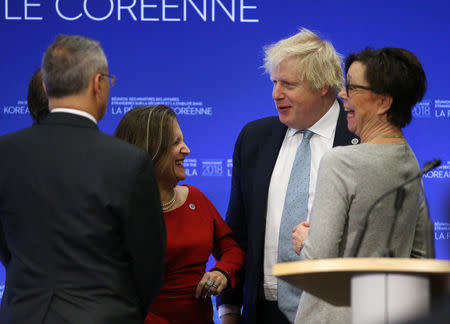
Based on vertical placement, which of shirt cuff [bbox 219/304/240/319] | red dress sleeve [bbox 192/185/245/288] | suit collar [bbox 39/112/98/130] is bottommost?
shirt cuff [bbox 219/304/240/319]

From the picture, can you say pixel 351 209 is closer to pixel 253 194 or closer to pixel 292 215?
pixel 292 215

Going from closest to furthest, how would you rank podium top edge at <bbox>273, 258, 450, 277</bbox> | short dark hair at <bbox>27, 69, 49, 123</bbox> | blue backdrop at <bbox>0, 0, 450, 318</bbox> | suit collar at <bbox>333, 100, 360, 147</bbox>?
podium top edge at <bbox>273, 258, 450, 277</bbox>, short dark hair at <bbox>27, 69, 49, 123</bbox>, suit collar at <bbox>333, 100, 360, 147</bbox>, blue backdrop at <bbox>0, 0, 450, 318</bbox>

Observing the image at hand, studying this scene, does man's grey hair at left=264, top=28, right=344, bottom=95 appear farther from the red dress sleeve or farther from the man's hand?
the man's hand

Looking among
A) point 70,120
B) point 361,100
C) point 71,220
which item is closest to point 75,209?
point 71,220

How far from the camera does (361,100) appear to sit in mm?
2363

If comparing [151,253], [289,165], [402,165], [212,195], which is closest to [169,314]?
[151,253]

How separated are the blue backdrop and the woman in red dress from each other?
6.34 ft

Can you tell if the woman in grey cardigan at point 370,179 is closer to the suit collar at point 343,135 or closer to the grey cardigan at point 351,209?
Result: the grey cardigan at point 351,209

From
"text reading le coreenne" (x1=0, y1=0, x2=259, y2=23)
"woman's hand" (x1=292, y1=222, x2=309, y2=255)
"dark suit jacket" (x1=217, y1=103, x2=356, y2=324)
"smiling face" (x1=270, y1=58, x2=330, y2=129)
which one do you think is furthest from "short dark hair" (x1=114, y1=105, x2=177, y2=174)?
"text reading le coreenne" (x1=0, y1=0, x2=259, y2=23)

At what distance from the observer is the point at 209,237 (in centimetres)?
291

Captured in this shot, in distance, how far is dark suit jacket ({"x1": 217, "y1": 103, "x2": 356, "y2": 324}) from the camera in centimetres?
300

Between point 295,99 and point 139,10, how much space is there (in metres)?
2.17

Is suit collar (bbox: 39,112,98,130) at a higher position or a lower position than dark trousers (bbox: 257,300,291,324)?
higher

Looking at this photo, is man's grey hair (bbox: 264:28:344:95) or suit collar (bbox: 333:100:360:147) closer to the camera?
suit collar (bbox: 333:100:360:147)
